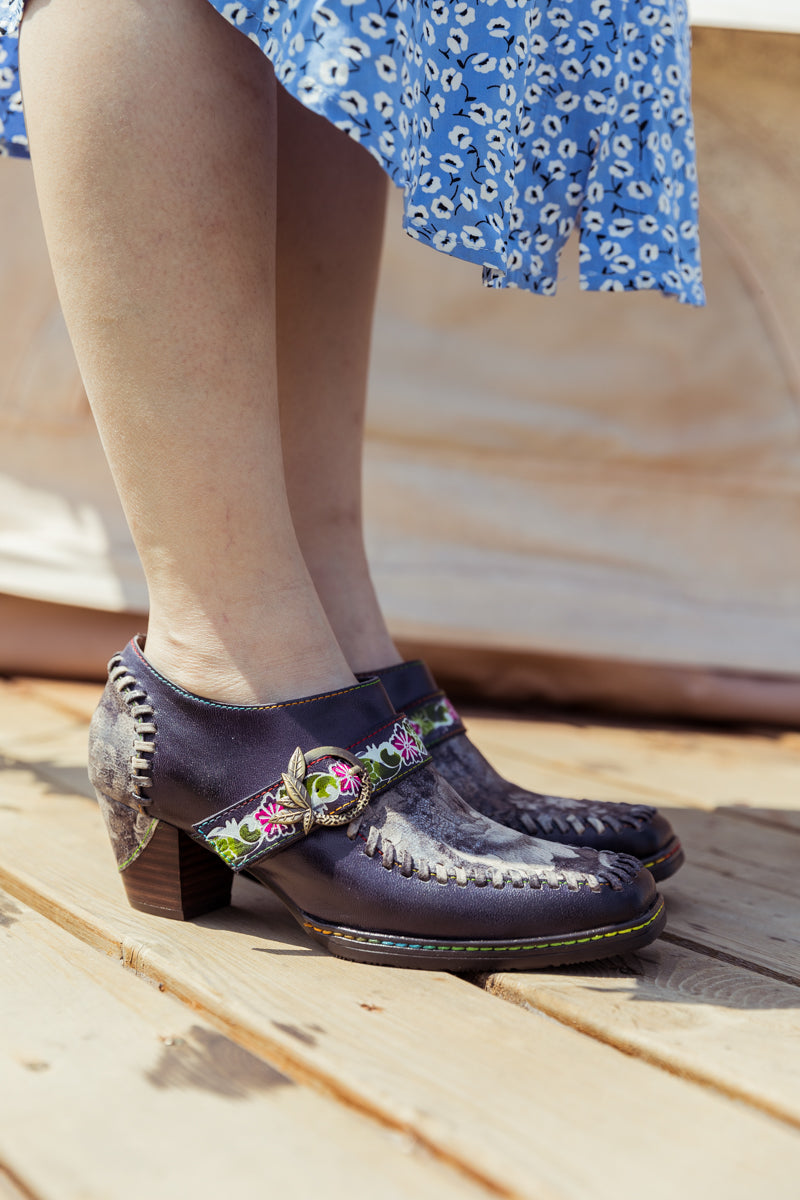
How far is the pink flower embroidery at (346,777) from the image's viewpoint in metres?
0.64

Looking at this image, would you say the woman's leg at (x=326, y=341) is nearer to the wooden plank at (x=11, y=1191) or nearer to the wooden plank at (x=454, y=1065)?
the wooden plank at (x=454, y=1065)

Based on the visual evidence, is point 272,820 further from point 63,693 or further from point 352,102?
point 63,693

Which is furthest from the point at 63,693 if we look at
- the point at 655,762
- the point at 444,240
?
the point at 444,240

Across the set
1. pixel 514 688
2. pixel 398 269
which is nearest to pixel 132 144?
pixel 398 269

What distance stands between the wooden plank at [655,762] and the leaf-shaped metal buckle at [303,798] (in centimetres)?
49

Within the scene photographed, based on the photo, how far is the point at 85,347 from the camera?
2.06 feet

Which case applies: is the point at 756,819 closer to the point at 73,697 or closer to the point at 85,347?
the point at 85,347

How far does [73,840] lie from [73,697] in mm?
610

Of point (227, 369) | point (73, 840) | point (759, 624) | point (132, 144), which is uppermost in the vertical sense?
point (132, 144)

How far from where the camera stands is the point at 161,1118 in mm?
461

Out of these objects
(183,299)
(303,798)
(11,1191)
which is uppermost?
(183,299)

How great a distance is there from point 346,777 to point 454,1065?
0.19m

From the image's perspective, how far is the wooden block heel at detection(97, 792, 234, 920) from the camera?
2.24ft

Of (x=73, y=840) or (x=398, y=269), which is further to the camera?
(x=398, y=269)
